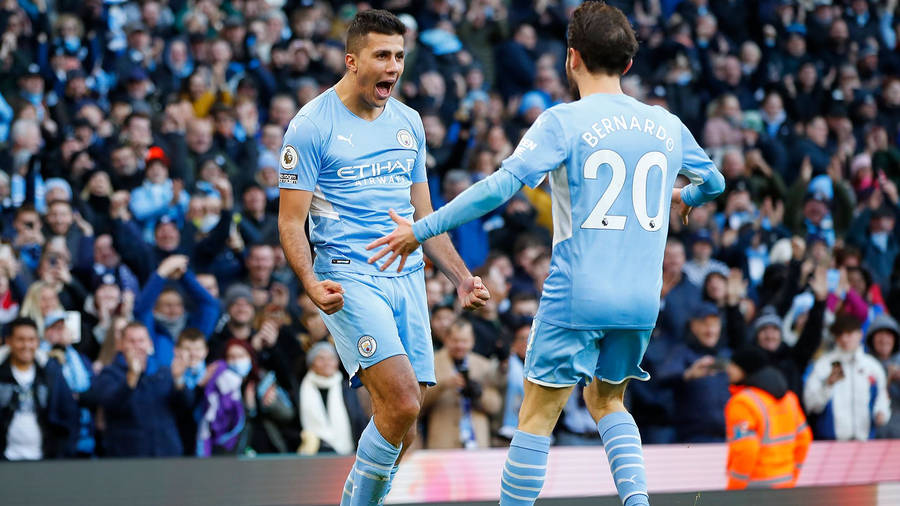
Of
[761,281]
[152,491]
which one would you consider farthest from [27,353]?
[761,281]

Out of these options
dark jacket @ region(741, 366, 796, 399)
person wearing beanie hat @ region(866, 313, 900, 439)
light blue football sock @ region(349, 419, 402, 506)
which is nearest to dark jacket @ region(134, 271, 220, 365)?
dark jacket @ region(741, 366, 796, 399)

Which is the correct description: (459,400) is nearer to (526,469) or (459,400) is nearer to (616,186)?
(526,469)

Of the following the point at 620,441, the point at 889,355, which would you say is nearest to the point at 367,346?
the point at 620,441

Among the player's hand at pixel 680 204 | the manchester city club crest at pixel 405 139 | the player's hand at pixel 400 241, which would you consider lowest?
the player's hand at pixel 400 241

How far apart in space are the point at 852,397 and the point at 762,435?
290cm

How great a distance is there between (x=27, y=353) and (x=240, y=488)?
7.40ft

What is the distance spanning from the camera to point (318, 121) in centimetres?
613

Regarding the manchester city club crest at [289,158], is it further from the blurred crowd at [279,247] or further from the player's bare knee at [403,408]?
the blurred crowd at [279,247]

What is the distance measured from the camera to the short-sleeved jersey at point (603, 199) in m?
5.41

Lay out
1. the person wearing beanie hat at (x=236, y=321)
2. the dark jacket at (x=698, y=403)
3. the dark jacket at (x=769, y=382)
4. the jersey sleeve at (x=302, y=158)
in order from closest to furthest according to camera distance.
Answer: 1. the jersey sleeve at (x=302, y=158)
2. the dark jacket at (x=769, y=382)
3. the person wearing beanie hat at (x=236, y=321)
4. the dark jacket at (x=698, y=403)

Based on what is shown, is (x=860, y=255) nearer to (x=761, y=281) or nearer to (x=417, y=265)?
(x=761, y=281)

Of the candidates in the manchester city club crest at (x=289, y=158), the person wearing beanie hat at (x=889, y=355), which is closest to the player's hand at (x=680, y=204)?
the manchester city club crest at (x=289, y=158)

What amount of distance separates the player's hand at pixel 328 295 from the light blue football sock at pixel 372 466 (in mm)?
559

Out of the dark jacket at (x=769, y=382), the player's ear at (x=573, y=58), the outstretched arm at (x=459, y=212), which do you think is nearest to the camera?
the outstretched arm at (x=459, y=212)
